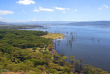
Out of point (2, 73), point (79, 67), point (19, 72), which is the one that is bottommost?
point (79, 67)

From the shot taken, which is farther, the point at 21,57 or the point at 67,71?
the point at 21,57

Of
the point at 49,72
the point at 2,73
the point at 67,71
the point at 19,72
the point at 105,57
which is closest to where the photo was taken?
the point at 2,73

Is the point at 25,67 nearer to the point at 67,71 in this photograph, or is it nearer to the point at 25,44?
the point at 67,71

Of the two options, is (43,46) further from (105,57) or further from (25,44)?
(105,57)

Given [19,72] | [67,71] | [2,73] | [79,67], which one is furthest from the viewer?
[79,67]

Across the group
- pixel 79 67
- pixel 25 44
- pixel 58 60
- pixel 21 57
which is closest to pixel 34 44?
pixel 25 44

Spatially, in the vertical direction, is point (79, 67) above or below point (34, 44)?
below

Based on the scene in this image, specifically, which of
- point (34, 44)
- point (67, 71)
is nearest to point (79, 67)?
point (67, 71)

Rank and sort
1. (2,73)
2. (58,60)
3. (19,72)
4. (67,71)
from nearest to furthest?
(2,73), (19,72), (67,71), (58,60)

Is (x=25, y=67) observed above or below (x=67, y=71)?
above
